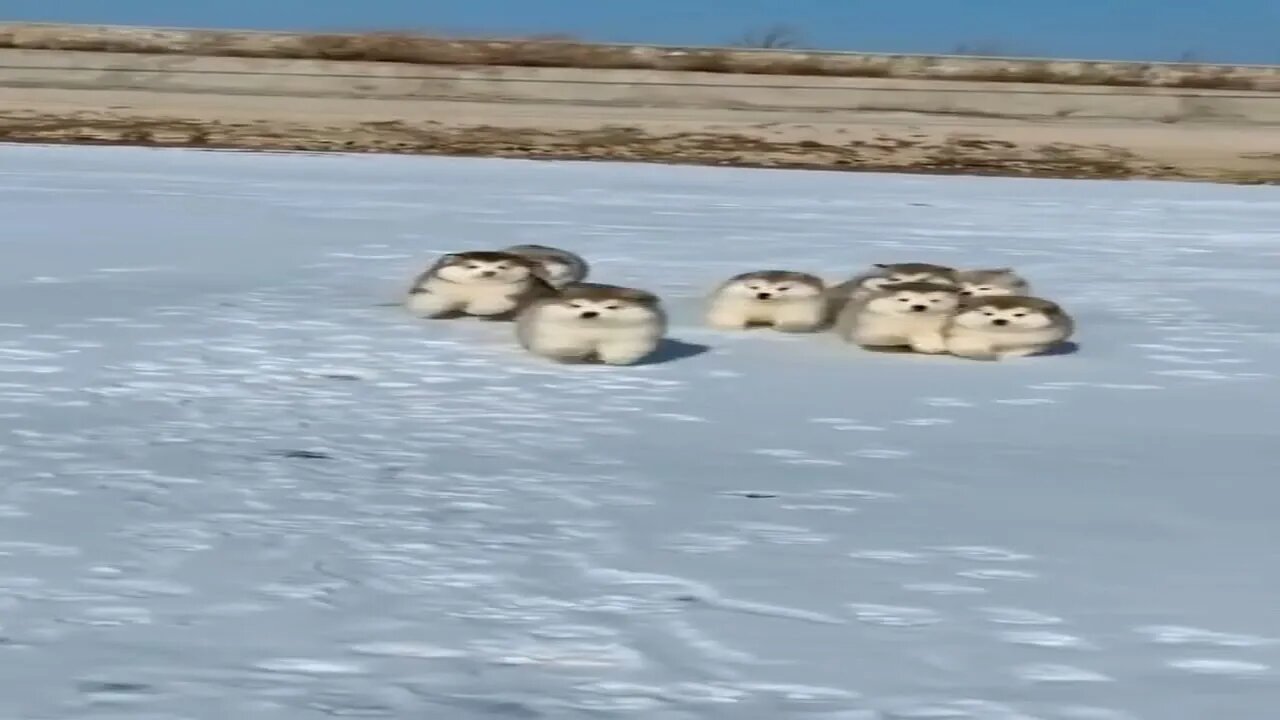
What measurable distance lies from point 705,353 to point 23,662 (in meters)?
3.28

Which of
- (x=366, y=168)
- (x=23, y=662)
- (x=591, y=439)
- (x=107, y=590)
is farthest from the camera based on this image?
(x=366, y=168)

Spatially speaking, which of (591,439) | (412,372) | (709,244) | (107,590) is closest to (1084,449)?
(591,439)

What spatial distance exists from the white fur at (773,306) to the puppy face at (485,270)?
71 cm

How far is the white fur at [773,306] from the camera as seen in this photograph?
612 cm

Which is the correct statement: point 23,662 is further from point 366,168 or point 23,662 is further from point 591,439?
point 366,168

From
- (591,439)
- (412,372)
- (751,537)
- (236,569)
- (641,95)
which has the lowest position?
(236,569)

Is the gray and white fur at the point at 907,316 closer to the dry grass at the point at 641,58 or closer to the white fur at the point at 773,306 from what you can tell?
the white fur at the point at 773,306

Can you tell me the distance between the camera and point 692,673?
9.46 ft

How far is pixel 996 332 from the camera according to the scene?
225 inches

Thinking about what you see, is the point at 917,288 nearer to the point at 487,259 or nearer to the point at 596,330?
the point at 596,330

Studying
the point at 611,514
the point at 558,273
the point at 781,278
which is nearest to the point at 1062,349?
the point at 781,278

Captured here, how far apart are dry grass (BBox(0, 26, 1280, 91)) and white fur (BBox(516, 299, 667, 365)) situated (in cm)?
1208

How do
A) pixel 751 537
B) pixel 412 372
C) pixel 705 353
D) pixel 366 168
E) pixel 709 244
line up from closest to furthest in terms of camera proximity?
pixel 751 537
pixel 412 372
pixel 705 353
pixel 709 244
pixel 366 168

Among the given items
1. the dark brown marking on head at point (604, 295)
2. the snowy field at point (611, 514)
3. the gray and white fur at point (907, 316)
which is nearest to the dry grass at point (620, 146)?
the snowy field at point (611, 514)
